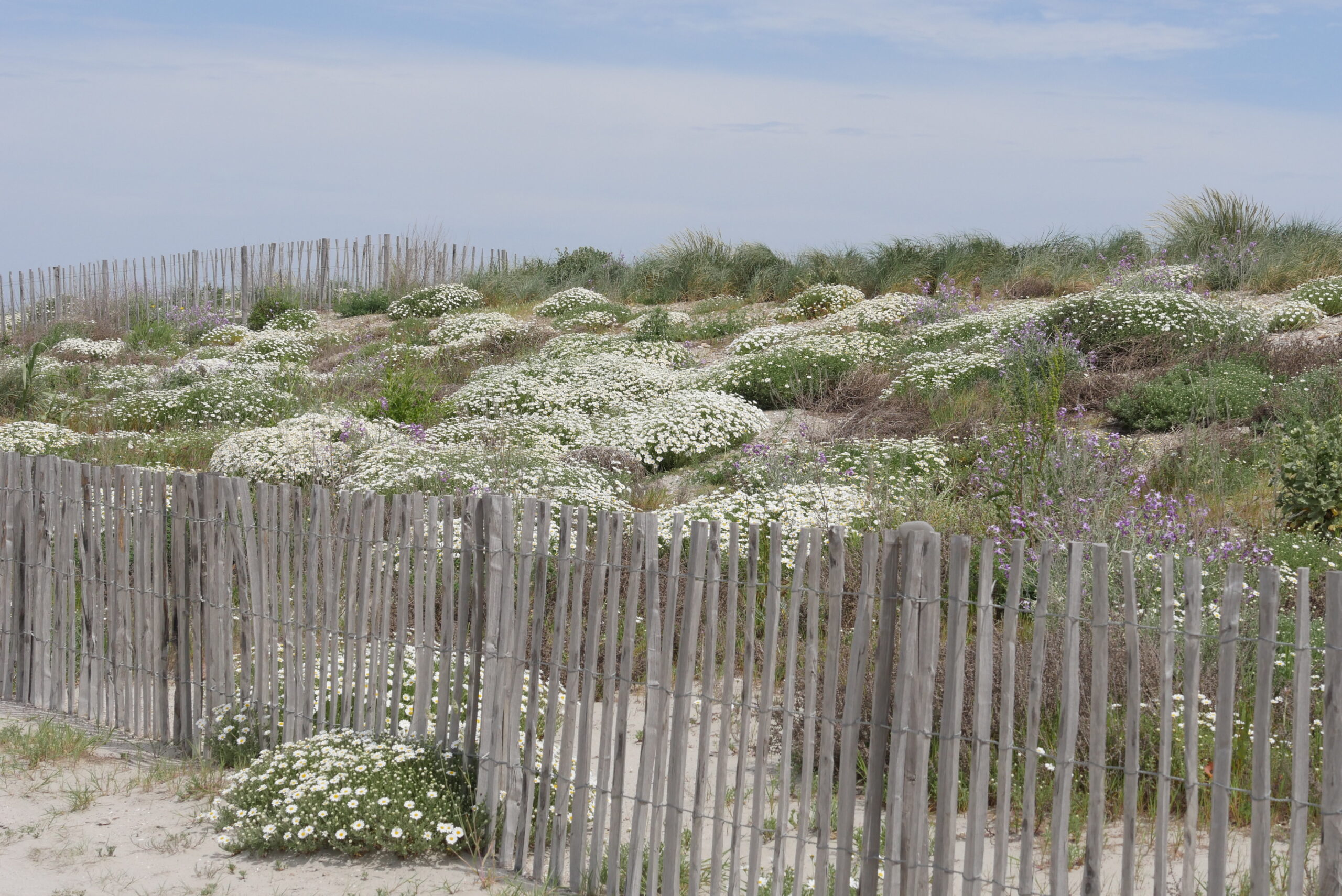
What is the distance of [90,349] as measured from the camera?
74.1ft

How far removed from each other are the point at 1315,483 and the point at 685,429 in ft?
17.2

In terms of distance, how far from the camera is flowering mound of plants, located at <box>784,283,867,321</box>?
67.8 ft

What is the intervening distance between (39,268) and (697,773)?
3161 centimetres

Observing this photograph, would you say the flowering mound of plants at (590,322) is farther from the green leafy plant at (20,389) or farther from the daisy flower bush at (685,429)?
the daisy flower bush at (685,429)

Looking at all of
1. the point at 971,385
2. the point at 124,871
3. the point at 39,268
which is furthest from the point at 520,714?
the point at 39,268

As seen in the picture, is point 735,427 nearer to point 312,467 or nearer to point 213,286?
point 312,467

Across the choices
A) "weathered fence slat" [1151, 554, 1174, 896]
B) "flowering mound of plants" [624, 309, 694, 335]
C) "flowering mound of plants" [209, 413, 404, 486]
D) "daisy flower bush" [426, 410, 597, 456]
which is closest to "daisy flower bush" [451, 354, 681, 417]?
"daisy flower bush" [426, 410, 597, 456]

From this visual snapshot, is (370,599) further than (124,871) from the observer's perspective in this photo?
Yes

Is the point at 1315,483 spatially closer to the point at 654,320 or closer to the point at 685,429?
the point at 685,429

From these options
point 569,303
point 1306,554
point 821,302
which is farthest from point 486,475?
point 569,303

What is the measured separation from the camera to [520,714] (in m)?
4.64

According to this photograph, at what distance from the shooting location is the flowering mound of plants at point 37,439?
38.6 feet

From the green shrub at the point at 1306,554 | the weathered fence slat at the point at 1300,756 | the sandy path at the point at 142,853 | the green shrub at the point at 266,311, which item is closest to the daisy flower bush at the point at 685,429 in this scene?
the green shrub at the point at 1306,554

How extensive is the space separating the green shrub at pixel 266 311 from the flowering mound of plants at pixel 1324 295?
2028 centimetres
